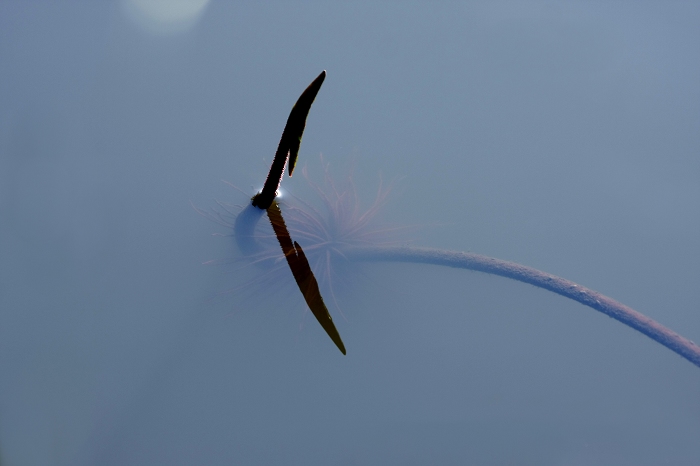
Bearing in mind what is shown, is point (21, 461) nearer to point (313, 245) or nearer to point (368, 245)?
point (313, 245)

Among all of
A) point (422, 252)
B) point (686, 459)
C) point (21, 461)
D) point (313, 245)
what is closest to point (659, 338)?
point (686, 459)

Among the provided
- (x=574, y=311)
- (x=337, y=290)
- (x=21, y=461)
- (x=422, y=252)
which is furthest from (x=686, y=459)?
(x=21, y=461)

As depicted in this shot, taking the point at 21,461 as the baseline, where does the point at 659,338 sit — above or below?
above

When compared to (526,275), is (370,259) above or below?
below

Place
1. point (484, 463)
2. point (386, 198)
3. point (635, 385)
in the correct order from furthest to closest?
point (386, 198), point (635, 385), point (484, 463)

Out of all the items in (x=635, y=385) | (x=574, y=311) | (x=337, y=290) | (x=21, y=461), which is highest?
(x=574, y=311)

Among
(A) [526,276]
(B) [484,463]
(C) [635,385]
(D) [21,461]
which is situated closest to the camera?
(D) [21,461]

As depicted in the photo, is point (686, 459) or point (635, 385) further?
point (635, 385)
